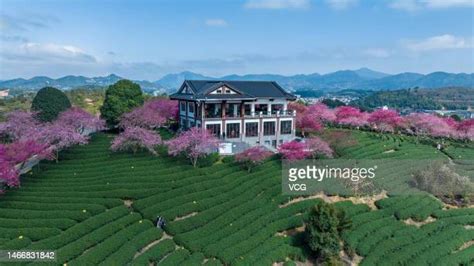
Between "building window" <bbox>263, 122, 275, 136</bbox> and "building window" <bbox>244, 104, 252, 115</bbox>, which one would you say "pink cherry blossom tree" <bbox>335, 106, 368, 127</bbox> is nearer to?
"building window" <bbox>263, 122, 275, 136</bbox>

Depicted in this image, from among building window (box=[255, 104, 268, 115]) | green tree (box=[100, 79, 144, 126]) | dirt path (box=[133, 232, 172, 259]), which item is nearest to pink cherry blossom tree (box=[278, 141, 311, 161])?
building window (box=[255, 104, 268, 115])

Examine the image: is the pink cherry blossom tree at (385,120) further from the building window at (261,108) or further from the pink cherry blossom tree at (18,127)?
the pink cherry blossom tree at (18,127)

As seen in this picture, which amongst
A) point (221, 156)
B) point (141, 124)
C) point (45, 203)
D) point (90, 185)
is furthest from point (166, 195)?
point (141, 124)

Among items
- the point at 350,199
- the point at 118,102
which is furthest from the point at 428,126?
the point at 118,102

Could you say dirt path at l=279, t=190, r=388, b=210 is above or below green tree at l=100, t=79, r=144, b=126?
below

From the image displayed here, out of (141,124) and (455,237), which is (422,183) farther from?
(141,124)

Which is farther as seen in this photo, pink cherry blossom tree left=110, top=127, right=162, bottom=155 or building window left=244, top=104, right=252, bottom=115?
building window left=244, top=104, right=252, bottom=115
